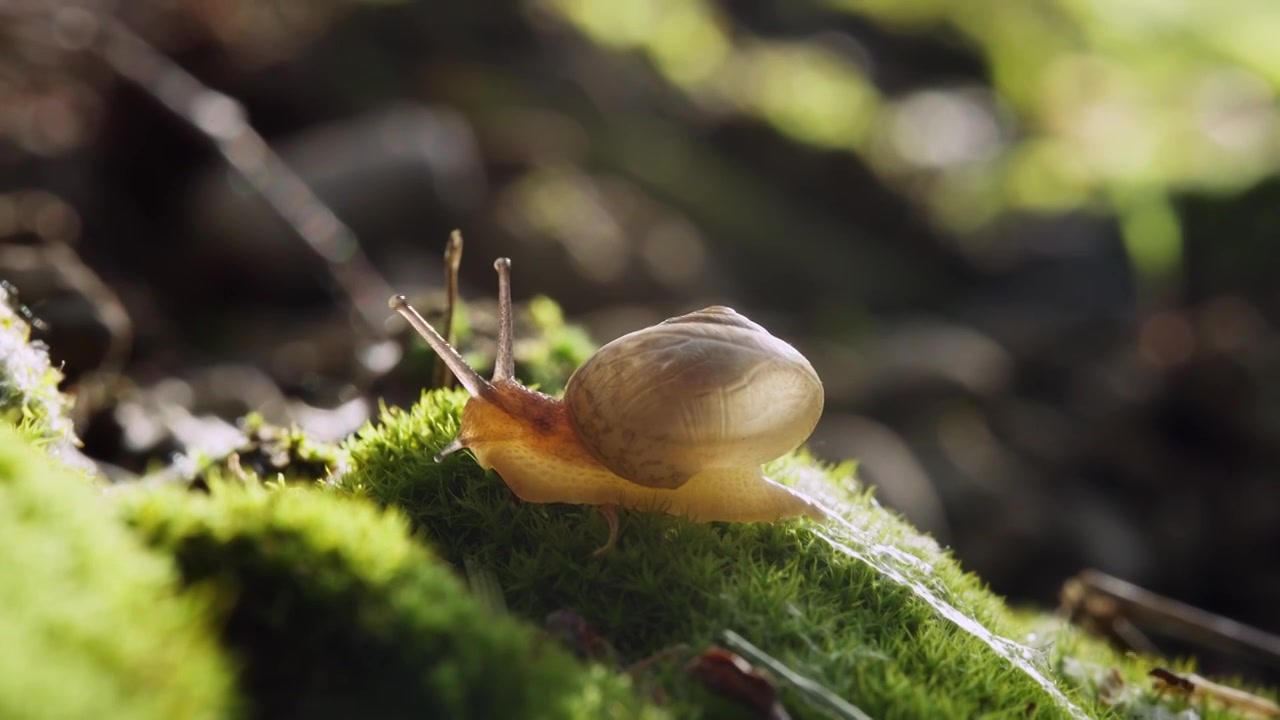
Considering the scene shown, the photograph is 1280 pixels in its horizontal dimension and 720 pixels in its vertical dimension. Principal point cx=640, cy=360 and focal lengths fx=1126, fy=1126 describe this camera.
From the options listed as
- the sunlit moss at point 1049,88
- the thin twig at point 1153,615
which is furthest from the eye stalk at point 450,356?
the sunlit moss at point 1049,88

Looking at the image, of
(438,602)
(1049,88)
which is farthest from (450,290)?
(1049,88)

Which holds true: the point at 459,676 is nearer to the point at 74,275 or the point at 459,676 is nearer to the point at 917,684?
the point at 917,684

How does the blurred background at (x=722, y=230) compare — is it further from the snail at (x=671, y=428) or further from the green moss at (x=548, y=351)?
the snail at (x=671, y=428)

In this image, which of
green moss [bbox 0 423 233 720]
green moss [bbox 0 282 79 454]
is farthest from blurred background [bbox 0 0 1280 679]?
green moss [bbox 0 423 233 720]

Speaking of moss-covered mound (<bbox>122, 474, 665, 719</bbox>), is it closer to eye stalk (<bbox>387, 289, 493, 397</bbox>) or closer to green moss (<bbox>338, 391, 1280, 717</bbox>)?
green moss (<bbox>338, 391, 1280, 717</bbox>)

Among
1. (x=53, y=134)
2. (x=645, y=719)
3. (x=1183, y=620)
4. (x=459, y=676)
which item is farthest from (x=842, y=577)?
A: (x=53, y=134)

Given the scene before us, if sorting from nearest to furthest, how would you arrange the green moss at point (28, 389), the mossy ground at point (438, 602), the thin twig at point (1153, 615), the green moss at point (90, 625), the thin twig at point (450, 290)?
the green moss at point (90, 625) → the mossy ground at point (438, 602) → the green moss at point (28, 389) → the thin twig at point (450, 290) → the thin twig at point (1153, 615)

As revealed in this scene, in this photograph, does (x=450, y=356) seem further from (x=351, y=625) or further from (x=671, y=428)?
(x=351, y=625)

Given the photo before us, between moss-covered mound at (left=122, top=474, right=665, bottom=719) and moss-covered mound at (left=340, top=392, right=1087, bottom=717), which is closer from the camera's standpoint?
moss-covered mound at (left=122, top=474, right=665, bottom=719)
